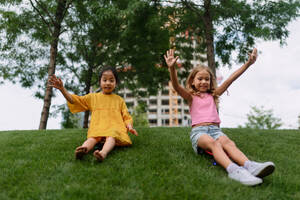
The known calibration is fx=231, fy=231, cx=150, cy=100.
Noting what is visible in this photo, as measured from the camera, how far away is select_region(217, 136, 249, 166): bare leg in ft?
9.40

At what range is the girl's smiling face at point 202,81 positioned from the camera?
378cm

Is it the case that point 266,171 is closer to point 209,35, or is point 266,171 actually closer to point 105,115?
point 105,115

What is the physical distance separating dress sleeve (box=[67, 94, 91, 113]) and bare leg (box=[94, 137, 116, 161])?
79 centimetres

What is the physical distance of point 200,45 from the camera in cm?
1145

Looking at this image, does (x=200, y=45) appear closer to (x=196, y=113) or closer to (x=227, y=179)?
(x=196, y=113)

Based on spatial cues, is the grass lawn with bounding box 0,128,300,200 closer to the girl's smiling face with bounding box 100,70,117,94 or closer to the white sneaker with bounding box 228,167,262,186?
the white sneaker with bounding box 228,167,262,186

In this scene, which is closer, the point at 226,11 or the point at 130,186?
the point at 130,186

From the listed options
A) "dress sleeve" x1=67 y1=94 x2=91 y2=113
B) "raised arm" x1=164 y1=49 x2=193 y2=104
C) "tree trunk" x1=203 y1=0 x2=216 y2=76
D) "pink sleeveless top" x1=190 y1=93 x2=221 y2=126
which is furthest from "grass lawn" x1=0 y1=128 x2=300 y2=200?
"tree trunk" x1=203 y1=0 x2=216 y2=76

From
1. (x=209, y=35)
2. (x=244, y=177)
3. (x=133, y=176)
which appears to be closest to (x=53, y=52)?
(x=209, y=35)

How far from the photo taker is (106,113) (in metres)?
3.95

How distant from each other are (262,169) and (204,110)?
1.33m

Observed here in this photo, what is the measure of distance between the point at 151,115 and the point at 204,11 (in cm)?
5363

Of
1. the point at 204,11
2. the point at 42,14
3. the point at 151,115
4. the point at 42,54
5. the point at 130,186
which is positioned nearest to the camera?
the point at 130,186

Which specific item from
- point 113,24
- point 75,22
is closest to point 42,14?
point 75,22
